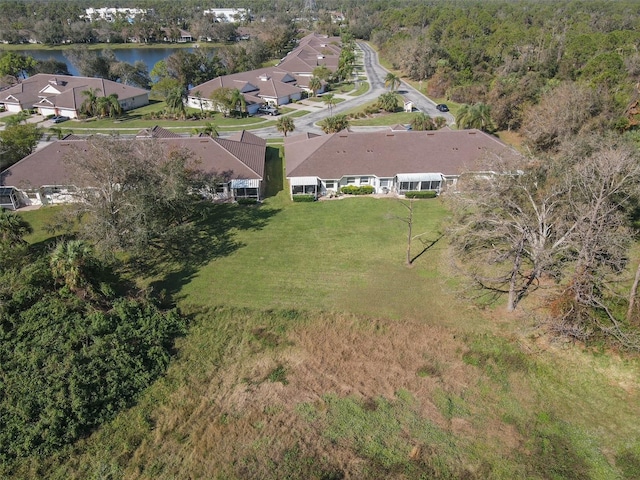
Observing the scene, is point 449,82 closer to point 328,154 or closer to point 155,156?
point 328,154

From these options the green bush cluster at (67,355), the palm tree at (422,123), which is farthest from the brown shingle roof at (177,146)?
the palm tree at (422,123)

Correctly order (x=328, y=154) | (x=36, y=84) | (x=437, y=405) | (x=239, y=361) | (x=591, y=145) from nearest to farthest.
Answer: (x=437, y=405) → (x=239, y=361) → (x=591, y=145) → (x=328, y=154) → (x=36, y=84)

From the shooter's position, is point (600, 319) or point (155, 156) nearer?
point (600, 319)

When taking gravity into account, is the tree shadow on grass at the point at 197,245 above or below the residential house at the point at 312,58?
below

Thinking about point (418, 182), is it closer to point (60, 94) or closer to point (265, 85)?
point (265, 85)

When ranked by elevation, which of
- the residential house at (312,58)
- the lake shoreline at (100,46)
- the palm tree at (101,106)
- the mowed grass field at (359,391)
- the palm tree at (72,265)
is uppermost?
the lake shoreline at (100,46)

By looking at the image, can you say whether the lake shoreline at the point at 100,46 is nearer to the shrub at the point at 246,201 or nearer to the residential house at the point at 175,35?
the residential house at the point at 175,35

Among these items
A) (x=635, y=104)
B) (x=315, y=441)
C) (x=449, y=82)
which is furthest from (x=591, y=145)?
(x=449, y=82)

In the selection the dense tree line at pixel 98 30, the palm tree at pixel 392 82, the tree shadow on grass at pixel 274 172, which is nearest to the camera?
the tree shadow on grass at pixel 274 172
